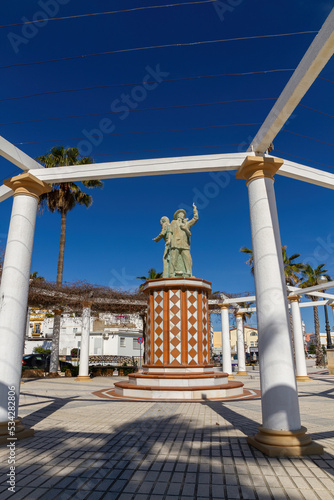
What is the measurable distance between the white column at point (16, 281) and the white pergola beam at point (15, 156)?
0.80 feet

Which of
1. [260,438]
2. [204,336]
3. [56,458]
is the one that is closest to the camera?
[56,458]

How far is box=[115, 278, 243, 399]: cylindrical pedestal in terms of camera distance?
1004 centimetres

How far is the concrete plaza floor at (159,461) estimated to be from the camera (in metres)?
3.16

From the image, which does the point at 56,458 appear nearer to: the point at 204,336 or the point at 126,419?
the point at 126,419

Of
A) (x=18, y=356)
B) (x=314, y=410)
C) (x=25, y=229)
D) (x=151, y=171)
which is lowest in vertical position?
(x=314, y=410)

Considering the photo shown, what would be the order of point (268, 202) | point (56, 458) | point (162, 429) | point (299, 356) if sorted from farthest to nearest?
point (299, 356) < point (162, 429) < point (268, 202) < point (56, 458)

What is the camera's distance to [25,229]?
5.74 meters

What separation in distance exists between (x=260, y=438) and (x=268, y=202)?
11.1 ft

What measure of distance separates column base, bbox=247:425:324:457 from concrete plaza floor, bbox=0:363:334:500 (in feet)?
0.37

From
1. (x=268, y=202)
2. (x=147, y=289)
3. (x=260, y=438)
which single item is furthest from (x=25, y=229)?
(x=147, y=289)

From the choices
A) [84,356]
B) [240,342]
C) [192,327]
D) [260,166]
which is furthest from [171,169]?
[240,342]

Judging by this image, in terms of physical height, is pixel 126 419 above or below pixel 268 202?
below

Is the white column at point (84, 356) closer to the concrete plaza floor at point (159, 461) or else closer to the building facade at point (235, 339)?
the concrete plaza floor at point (159, 461)

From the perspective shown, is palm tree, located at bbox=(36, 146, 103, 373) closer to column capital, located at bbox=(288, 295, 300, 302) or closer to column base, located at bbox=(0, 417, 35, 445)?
column capital, located at bbox=(288, 295, 300, 302)
